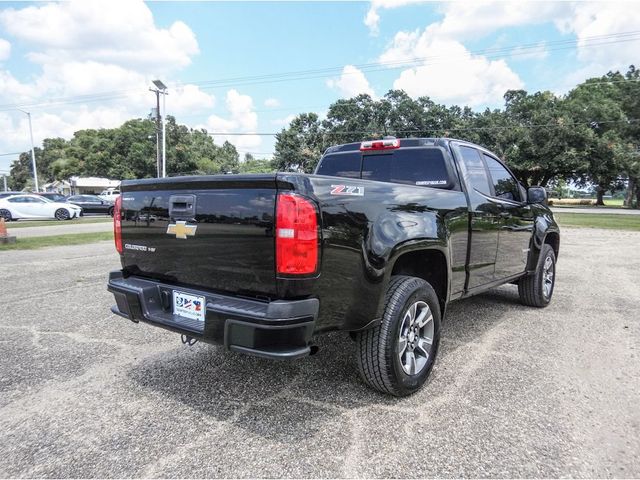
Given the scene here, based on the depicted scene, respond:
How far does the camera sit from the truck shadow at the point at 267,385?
2756mm

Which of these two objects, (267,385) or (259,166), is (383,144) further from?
(259,166)

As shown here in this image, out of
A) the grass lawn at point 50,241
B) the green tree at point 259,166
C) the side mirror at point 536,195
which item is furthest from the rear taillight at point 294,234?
the green tree at point 259,166

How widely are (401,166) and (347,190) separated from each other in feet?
5.56

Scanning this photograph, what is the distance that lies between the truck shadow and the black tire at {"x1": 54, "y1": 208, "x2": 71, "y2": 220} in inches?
870

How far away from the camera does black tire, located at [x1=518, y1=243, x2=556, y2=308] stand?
17.3 ft

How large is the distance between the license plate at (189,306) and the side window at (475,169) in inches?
105

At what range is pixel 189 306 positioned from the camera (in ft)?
8.96

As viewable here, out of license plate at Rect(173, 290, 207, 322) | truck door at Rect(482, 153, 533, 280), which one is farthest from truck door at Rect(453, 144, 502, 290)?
license plate at Rect(173, 290, 207, 322)

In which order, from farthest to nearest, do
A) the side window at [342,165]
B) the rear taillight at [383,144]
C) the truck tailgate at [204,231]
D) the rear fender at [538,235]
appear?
the rear fender at [538,235] → the side window at [342,165] → the rear taillight at [383,144] → the truck tailgate at [204,231]

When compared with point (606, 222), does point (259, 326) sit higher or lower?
higher

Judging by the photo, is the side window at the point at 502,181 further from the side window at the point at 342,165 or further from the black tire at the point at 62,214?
the black tire at the point at 62,214

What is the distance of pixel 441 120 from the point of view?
44594mm

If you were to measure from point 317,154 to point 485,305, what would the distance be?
40.0m

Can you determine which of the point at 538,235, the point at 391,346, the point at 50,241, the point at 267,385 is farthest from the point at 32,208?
the point at 391,346
